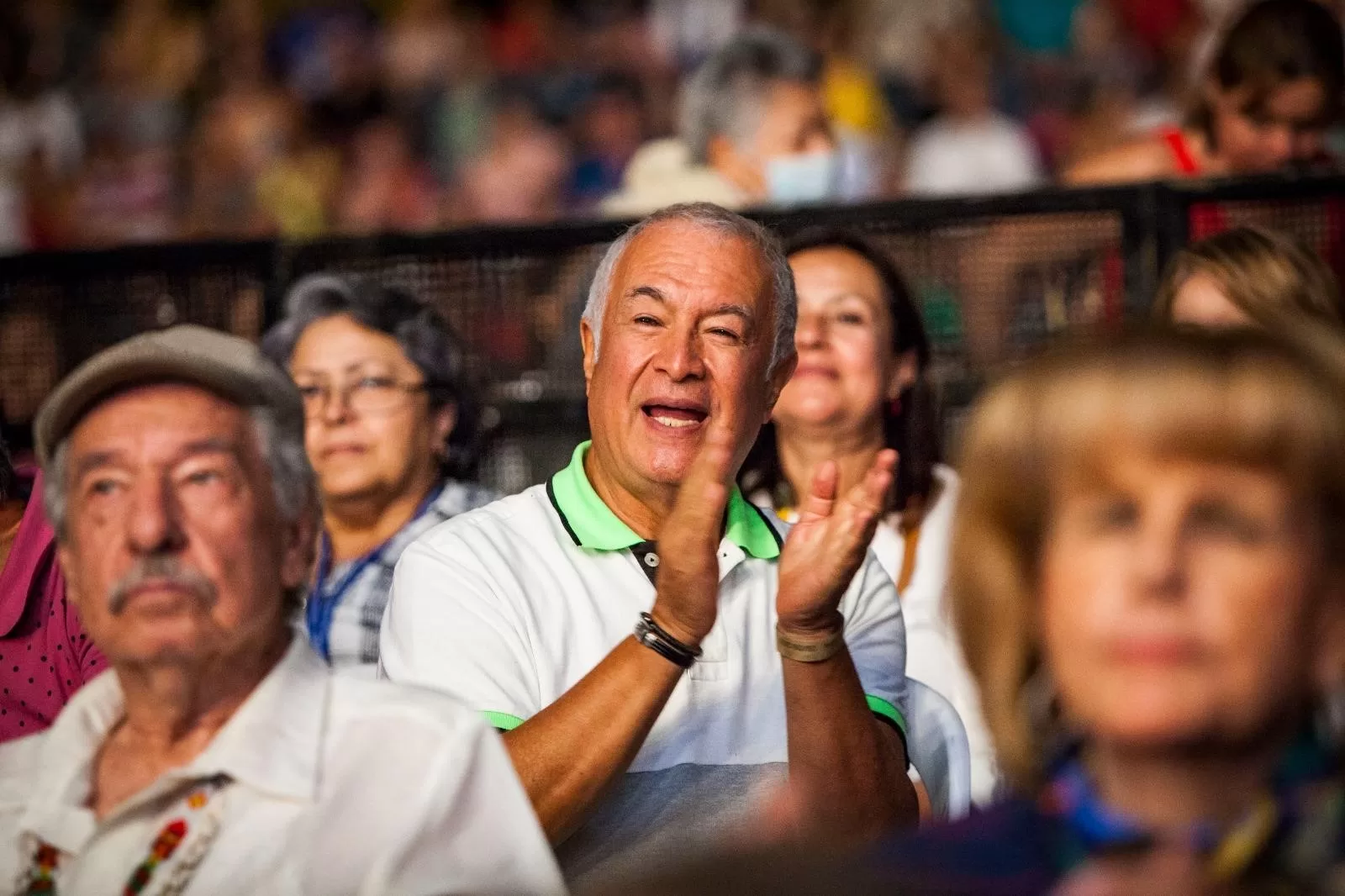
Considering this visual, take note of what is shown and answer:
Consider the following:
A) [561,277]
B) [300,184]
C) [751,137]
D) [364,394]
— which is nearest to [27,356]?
[364,394]

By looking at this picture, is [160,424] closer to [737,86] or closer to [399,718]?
[399,718]

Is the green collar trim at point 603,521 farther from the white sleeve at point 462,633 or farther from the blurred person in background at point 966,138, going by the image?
the blurred person in background at point 966,138

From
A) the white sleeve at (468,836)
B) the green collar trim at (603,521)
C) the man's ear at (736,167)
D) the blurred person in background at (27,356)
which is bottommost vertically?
the white sleeve at (468,836)

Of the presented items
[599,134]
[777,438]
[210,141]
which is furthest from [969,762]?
[210,141]

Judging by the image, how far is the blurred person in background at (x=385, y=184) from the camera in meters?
6.76

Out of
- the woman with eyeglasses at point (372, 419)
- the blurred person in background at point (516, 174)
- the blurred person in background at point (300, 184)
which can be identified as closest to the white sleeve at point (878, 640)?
the woman with eyeglasses at point (372, 419)

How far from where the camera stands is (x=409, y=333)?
12.0 ft

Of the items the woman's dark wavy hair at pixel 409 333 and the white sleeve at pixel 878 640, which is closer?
the white sleeve at pixel 878 640

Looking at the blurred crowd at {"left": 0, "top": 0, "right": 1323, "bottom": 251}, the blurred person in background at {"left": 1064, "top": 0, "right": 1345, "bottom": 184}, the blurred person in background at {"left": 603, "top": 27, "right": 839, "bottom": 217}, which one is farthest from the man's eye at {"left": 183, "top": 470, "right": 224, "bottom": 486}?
the blurred crowd at {"left": 0, "top": 0, "right": 1323, "bottom": 251}

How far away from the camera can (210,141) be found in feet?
22.8

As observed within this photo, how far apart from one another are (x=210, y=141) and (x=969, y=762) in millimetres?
4910

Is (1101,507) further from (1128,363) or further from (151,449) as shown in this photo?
(151,449)

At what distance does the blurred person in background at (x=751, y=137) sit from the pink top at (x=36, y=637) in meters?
1.92

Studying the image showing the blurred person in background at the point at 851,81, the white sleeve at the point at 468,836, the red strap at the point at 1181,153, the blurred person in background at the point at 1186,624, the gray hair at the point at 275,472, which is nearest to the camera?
the blurred person in background at the point at 1186,624
